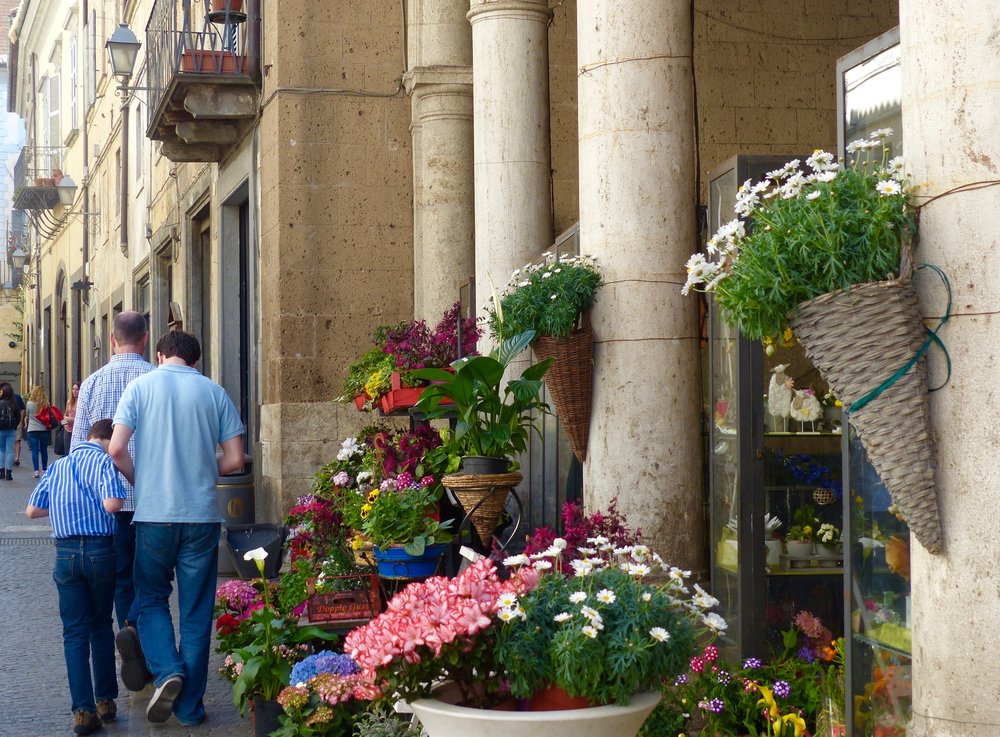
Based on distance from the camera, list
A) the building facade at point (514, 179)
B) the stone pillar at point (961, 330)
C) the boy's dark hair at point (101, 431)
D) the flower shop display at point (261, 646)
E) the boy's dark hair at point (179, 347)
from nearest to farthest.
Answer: the stone pillar at point (961, 330) < the building facade at point (514, 179) < the flower shop display at point (261, 646) < the boy's dark hair at point (179, 347) < the boy's dark hair at point (101, 431)

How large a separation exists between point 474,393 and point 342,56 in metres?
6.00

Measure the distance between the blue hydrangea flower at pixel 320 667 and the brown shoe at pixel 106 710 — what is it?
1284 millimetres

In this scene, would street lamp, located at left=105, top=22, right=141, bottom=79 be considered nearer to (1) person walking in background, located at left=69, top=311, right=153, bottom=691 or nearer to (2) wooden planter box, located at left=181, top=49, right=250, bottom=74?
(2) wooden planter box, located at left=181, top=49, right=250, bottom=74

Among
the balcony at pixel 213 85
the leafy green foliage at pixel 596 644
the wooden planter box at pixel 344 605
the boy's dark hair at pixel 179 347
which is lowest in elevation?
the wooden planter box at pixel 344 605

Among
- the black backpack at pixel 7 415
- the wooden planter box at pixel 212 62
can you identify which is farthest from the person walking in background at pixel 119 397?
the black backpack at pixel 7 415

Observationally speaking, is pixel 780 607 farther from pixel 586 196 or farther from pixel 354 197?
pixel 354 197

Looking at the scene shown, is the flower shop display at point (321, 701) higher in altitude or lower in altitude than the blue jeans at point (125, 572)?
lower

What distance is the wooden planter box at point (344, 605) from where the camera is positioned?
5.71 metres

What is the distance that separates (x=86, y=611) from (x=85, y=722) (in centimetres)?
49

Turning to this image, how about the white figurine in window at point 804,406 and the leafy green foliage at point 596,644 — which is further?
the white figurine in window at point 804,406

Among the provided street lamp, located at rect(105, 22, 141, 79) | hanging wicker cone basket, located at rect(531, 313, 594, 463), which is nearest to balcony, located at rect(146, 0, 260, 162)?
street lamp, located at rect(105, 22, 141, 79)

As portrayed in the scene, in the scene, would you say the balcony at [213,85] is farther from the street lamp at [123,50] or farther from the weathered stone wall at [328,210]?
the street lamp at [123,50]

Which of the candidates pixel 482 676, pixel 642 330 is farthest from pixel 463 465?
pixel 482 676

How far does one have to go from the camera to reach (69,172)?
1297 inches
